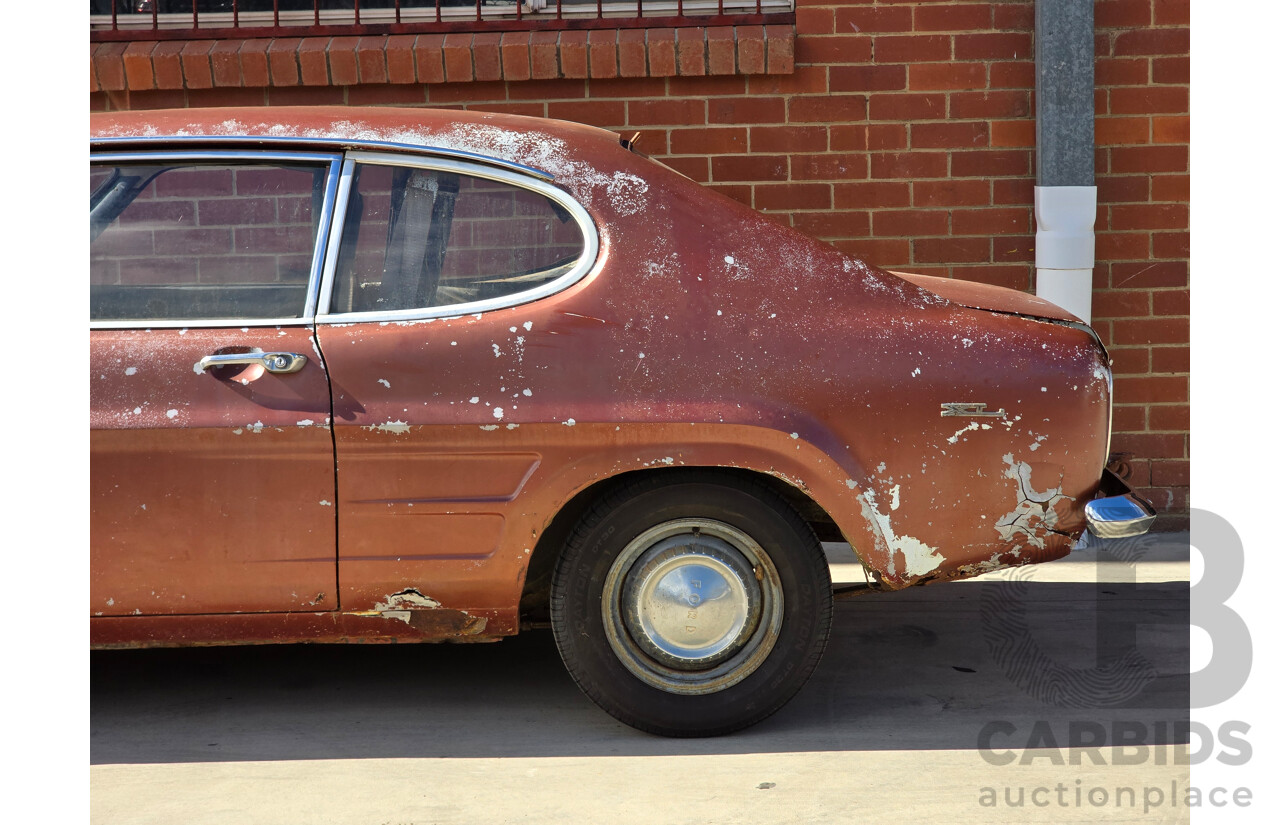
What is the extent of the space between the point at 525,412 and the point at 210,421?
0.84 m

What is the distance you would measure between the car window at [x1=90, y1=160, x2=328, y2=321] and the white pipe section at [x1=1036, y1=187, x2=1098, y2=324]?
3546 millimetres

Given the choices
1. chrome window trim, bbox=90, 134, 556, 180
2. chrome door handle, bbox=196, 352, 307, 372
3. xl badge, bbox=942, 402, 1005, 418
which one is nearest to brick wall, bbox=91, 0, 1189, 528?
chrome window trim, bbox=90, 134, 556, 180

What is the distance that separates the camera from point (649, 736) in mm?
3686

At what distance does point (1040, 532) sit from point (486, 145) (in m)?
1.91

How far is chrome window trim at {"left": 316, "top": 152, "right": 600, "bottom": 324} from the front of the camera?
3.55 m

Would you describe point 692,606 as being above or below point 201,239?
below

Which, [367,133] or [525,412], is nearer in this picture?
[525,412]

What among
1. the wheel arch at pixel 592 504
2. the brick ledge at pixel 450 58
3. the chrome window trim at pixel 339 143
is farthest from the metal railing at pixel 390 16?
the wheel arch at pixel 592 504

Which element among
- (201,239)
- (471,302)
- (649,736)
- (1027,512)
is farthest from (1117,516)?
(201,239)

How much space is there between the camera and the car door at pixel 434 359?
349 centimetres

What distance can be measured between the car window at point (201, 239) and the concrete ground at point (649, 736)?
123cm

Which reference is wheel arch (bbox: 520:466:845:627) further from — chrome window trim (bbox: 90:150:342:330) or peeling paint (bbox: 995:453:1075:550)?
chrome window trim (bbox: 90:150:342:330)

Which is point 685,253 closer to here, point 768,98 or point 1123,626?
point 1123,626

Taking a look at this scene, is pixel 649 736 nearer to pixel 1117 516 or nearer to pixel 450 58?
pixel 1117 516
